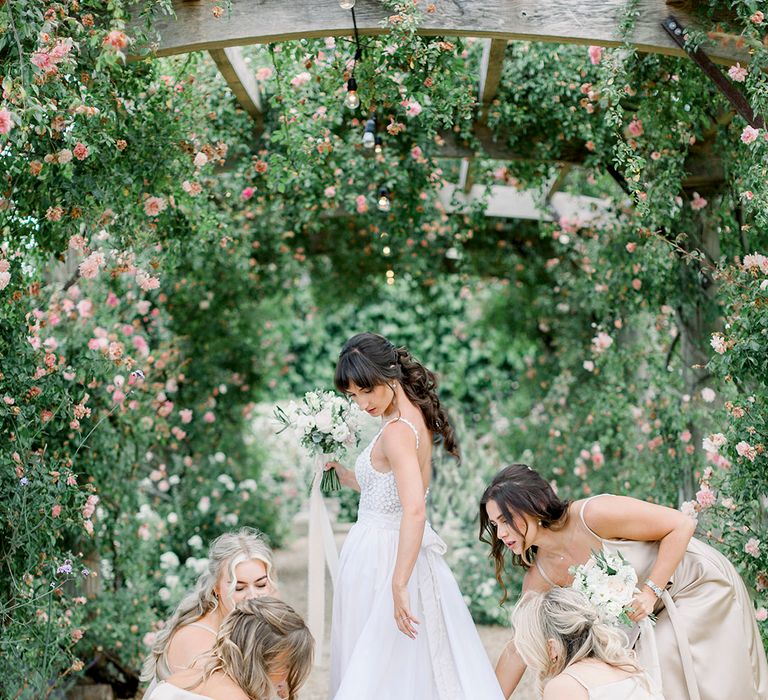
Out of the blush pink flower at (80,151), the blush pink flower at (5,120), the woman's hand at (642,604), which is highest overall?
the blush pink flower at (5,120)

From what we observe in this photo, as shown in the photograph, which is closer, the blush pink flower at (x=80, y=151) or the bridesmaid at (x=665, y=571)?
the bridesmaid at (x=665, y=571)

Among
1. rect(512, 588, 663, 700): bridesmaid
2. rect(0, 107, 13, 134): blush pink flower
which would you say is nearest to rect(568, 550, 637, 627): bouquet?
rect(512, 588, 663, 700): bridesmaid

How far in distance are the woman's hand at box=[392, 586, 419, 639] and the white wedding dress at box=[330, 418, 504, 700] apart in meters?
0.12

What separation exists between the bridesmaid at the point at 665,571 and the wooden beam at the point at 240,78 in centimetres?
245

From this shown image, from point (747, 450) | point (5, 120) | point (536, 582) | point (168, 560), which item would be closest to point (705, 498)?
point (747, 450)

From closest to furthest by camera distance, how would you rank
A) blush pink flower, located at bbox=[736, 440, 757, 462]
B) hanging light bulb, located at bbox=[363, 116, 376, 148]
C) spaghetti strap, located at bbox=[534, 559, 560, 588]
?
spaghetti strap, located at bbox=[534, 559, 560, 588] → blush pink flower, located at bbox=[736, 440, 757, 462] → hanging light bulb, located at bbox=[363, 116, 376, 148]

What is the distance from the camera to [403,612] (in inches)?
106

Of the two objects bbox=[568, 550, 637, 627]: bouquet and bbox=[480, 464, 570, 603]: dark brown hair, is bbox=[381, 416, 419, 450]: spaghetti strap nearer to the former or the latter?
bbox=[480, 464, 570, 603]: dark brown hair

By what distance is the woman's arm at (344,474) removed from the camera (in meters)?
3.36

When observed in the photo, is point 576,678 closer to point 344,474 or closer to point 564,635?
point 564,635

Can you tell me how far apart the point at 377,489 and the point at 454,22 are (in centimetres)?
170

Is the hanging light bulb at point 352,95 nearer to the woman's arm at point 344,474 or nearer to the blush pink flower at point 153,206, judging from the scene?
the blush pink flower at point 153,206

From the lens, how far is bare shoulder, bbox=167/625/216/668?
2.56 m

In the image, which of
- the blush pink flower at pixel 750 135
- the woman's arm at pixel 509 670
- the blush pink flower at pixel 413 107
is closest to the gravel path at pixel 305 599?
the woman's arm at pixel 509 670
